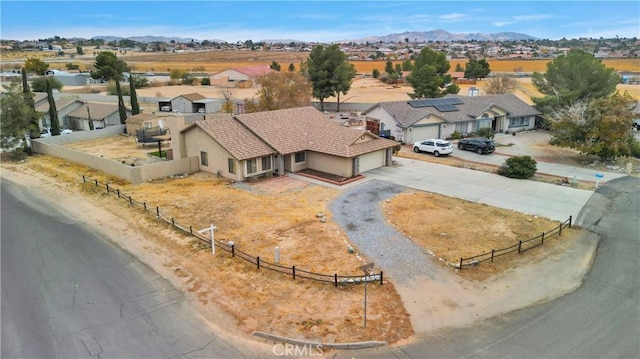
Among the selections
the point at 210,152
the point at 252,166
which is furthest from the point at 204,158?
the point at 252,166

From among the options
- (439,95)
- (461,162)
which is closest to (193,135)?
(461,162)

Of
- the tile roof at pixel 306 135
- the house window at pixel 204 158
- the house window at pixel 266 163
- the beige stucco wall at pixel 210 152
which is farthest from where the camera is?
the house window at pixel 204 158

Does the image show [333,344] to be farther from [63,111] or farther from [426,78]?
[426,78]

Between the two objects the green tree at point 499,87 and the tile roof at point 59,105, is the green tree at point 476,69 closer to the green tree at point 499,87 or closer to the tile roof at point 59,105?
the green tree at point 499,87

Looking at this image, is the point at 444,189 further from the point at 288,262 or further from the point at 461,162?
the point at 288,262

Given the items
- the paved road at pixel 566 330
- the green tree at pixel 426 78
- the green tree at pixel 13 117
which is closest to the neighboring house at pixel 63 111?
the green tree at pixel 13 117

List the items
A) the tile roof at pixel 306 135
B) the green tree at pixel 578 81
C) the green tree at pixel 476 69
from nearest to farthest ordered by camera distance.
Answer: the tile roof at pixel 306 135, the green tree at pixel 578 81, the green tree at pixel 476 69
